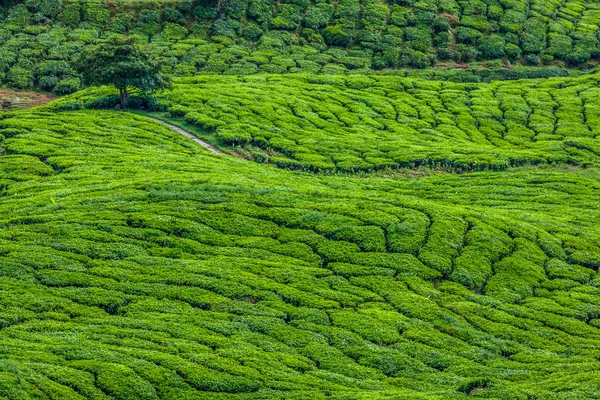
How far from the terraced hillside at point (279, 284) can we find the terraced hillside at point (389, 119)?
10.0 m

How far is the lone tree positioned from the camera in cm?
9762

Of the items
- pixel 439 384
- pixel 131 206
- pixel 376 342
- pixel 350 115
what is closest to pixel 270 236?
pixel 131 206

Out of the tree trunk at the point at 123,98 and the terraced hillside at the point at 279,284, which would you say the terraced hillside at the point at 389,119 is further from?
the terraced hillside at the point at 279,284

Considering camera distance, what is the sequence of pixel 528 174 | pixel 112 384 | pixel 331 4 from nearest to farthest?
pixel 112 384 → pixel 528 174 → pixel 331 4

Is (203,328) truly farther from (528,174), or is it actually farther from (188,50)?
(188,50)

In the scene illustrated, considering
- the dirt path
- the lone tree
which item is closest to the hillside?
the lone tree

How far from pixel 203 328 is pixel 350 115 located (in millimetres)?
67528

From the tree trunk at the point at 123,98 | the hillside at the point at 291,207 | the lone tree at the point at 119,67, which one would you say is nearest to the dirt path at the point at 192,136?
the hillside at the point at 291,207

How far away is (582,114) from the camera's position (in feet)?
400

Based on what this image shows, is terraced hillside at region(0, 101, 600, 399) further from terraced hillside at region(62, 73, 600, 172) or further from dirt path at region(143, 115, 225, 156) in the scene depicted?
terraced hillside at region(62, 73, 600, 172)

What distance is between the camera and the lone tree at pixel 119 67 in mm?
97625

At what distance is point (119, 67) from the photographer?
97125 mm

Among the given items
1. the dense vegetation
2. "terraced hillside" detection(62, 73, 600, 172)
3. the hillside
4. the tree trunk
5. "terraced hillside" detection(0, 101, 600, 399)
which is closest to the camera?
"terraced hillside" detection(0, 101, 600, 399)

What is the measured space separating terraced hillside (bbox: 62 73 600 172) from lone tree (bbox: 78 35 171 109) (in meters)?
5.43
